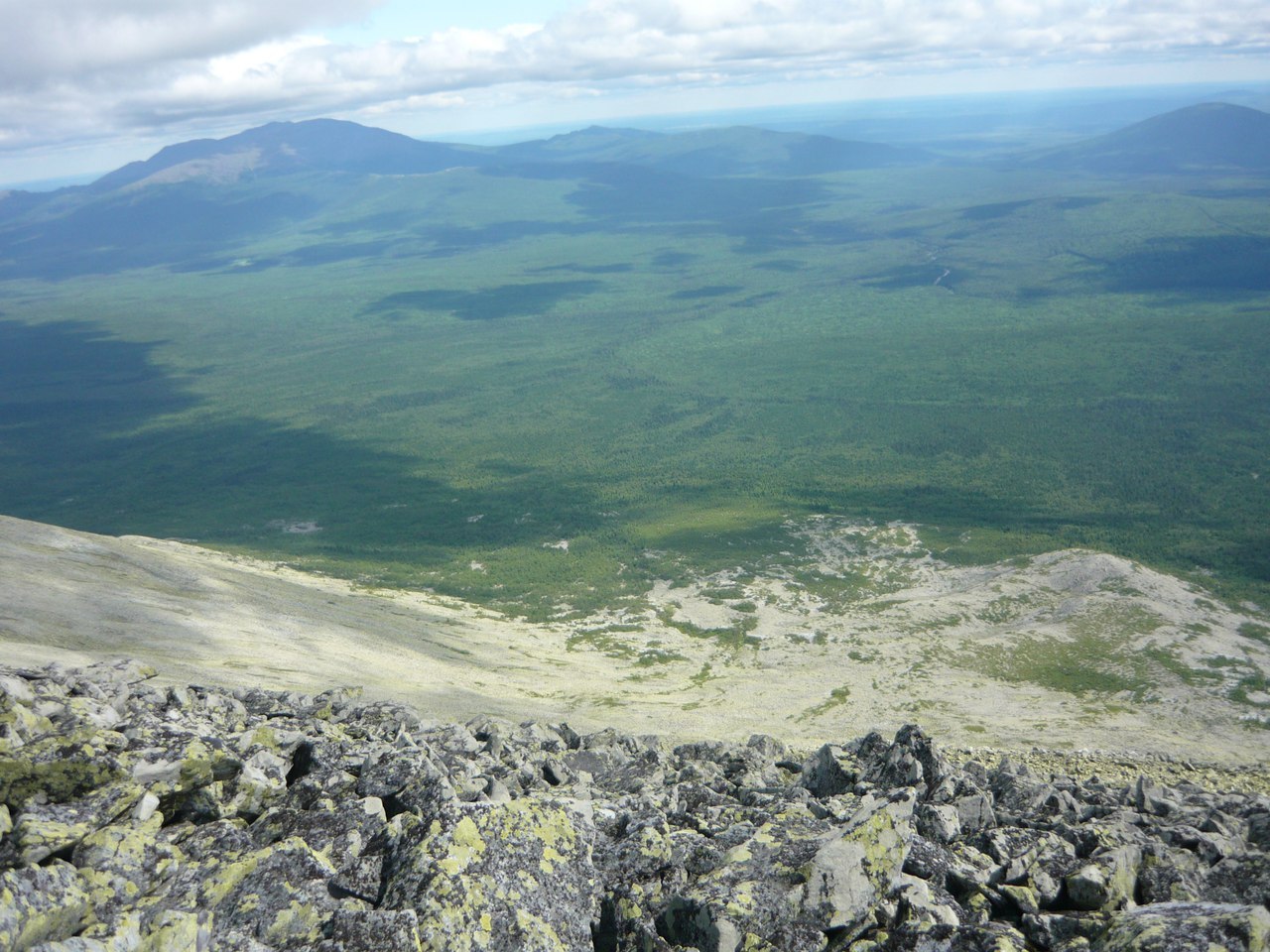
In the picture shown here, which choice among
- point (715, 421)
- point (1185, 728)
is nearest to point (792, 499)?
point (715, 421)

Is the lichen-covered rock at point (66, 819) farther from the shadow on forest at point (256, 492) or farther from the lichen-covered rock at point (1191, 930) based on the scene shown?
the shadow on forest at point (256, 492)

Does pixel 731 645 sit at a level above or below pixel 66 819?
below

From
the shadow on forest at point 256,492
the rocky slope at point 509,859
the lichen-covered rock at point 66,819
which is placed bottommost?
the shadow on forest at point 256,492

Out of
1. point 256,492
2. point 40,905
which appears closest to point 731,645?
point 40,905

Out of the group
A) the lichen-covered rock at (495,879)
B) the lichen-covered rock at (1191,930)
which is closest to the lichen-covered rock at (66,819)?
the lichen-covered rock at (495,879)

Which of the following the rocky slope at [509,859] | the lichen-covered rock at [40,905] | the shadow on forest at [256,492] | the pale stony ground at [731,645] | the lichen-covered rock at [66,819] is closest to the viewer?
the lichen-covered rock at [40,905]

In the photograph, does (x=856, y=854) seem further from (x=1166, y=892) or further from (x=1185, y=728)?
(x=1185, y=728)

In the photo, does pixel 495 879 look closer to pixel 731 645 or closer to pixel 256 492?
pixel 731 645
